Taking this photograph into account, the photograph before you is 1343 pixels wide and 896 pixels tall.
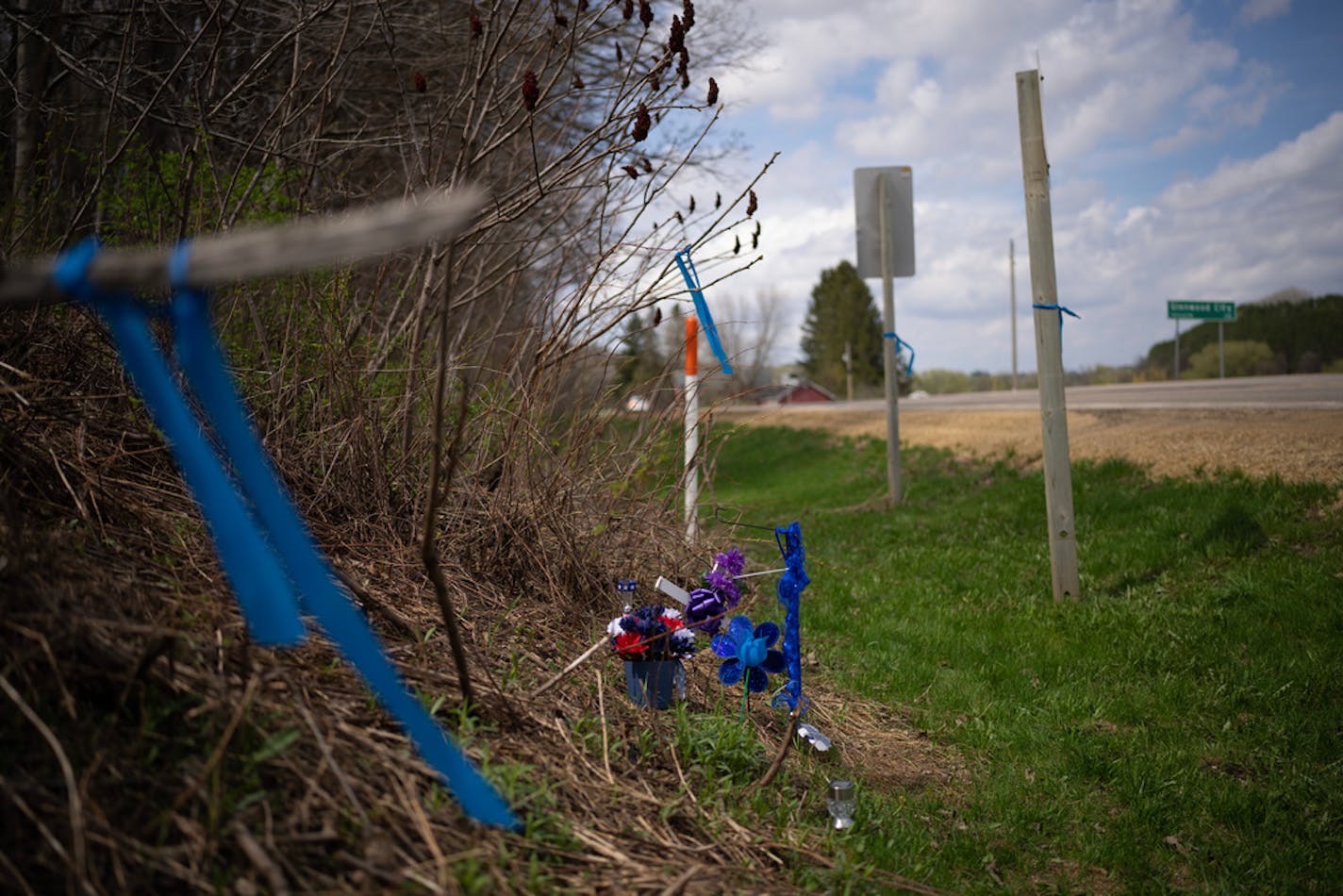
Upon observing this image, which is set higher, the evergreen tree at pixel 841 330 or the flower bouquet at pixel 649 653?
the evergreen tree at pixel 841 330

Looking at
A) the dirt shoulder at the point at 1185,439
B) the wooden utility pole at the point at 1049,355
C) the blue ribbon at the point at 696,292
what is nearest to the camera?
the blue ribbon at the point at 696,292

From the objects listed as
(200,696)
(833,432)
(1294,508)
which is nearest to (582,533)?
(200,696)

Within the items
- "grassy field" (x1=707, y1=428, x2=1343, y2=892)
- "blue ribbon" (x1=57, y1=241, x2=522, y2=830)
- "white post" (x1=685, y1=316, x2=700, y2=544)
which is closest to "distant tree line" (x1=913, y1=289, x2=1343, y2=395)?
"grassy field" (x1=707, y1=428, x2=1343, y2=892)

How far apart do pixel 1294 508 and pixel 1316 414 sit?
2.94 meters

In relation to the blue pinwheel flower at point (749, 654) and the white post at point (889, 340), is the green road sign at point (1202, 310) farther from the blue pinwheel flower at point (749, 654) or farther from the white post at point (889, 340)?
the blue pinwheel flower at point (749, 654)

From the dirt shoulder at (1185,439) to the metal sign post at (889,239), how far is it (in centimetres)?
152

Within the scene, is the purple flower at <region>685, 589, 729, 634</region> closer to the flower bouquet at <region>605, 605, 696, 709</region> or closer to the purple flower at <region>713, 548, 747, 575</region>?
the flower bouquet at <region>605, 605, 696, 709</region>

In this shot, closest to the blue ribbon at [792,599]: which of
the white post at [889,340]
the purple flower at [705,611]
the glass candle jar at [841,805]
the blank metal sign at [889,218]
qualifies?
the purple flower at [705,611]

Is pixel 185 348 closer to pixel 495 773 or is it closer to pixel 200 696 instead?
pixel 200 696

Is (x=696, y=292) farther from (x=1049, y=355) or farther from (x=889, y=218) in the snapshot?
(x=889, y=218)

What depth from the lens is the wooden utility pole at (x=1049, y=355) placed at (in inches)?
222

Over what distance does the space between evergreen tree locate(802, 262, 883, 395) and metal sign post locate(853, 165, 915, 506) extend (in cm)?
→ 4581

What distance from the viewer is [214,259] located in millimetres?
1336

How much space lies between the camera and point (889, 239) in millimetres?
9930
